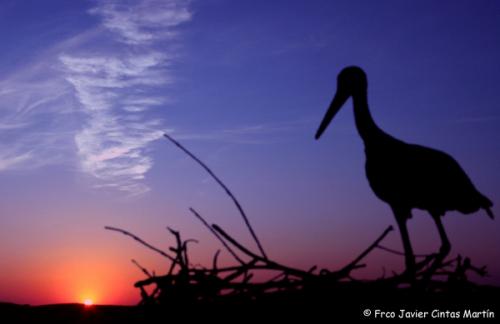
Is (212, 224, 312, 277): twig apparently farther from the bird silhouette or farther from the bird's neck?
the bird's neck

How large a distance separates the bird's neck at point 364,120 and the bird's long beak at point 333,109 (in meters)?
0.31

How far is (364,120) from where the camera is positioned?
6.79m

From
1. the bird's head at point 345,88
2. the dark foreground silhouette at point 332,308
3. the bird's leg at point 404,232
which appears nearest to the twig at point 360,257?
the dark foreground silhouette at point 332,308

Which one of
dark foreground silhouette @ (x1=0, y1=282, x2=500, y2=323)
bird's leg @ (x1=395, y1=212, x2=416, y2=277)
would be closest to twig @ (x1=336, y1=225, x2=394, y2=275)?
dark foreground silhouette @ (x1=0, y1=282, x2=500, y2=323)

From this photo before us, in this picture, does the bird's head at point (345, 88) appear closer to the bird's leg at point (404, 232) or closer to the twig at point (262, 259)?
the bird's leg at point (404, 232)

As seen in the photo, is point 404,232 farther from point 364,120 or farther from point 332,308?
point 332,308

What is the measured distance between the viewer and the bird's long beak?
290 inches

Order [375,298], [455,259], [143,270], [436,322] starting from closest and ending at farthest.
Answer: [436,322]
[375,298]
[143,270]
[455,259]

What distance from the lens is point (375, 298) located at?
3504 millimetres

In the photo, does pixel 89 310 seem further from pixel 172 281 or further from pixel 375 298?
pixel 375 298

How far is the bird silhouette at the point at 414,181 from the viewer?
6.02 metres

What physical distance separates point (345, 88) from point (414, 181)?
192 cm

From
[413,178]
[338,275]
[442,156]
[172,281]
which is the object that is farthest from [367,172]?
[172,281]

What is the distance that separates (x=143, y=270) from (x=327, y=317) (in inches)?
55.9
